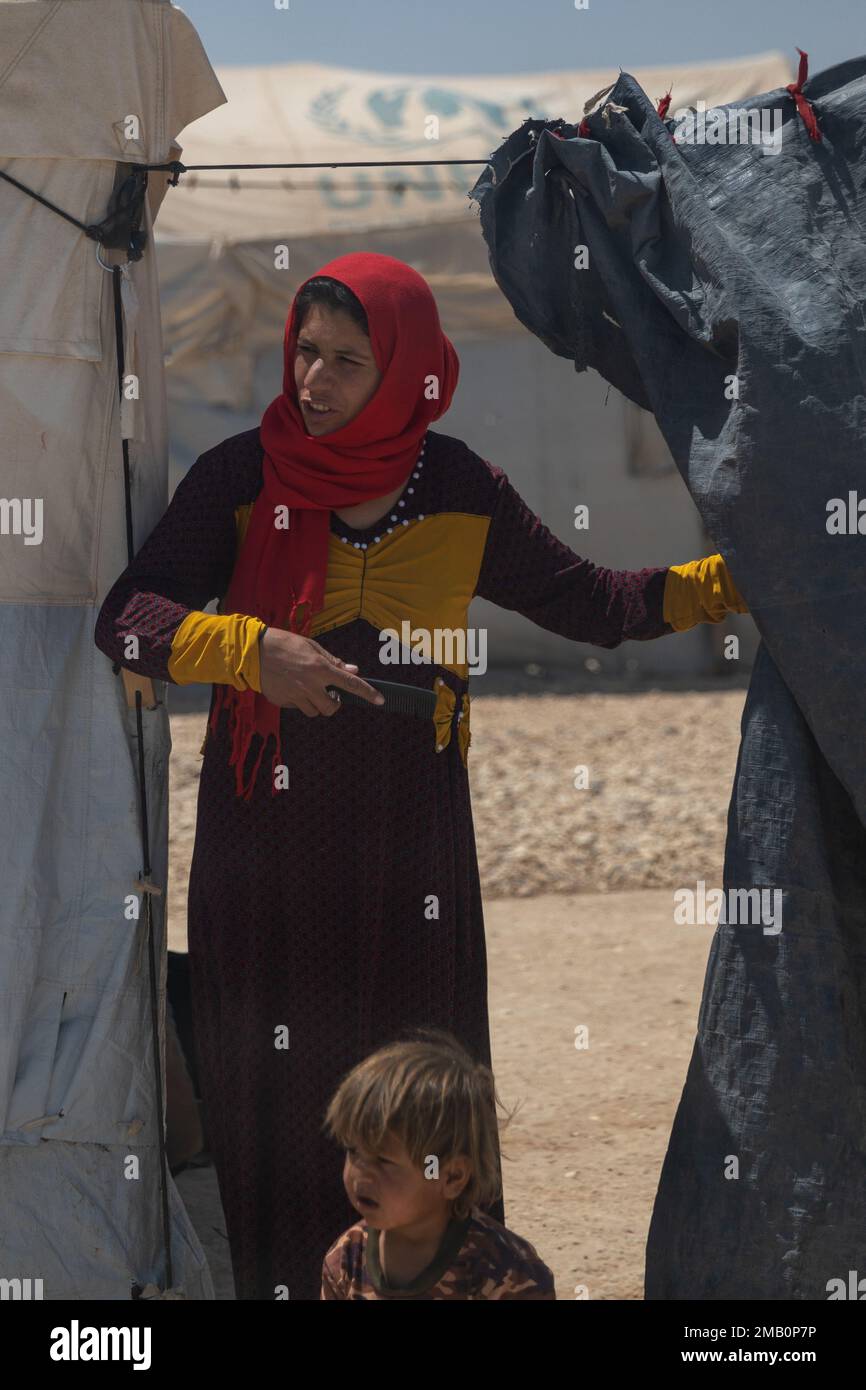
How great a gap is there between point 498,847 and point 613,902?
2.33 feet

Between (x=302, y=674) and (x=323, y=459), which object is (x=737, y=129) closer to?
(x=323, y=459)

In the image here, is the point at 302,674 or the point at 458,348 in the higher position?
the point at 458,348

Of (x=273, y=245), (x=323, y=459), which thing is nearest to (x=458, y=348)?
(x=273, y=245)

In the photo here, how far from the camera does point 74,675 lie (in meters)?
2.82

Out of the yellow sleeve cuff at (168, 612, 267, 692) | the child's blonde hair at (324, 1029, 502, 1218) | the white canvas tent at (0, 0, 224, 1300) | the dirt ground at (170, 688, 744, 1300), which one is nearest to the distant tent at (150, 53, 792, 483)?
the dirt ground at (170, 688, 744, 1300)

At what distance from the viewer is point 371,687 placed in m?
2.42

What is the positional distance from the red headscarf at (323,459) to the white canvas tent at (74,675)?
30 cm

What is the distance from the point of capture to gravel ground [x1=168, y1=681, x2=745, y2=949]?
6711 mm

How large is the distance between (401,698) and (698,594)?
54 cm

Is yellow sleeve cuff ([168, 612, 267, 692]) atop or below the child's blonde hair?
atop

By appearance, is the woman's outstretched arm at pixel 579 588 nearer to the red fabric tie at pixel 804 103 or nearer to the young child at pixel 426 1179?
the red fabric tie at pixel 804 103

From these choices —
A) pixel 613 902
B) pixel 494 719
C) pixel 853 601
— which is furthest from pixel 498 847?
pixel 853 601

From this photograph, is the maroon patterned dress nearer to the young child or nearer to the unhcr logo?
the young child

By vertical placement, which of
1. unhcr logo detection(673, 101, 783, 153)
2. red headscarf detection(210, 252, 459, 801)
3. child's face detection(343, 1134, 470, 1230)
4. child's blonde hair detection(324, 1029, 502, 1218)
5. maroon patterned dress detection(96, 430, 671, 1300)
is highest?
unhcr logo detection(673, 101, 783, 153)
